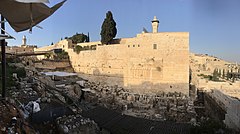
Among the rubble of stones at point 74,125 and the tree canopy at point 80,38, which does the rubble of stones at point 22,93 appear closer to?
the rubble of stones at point 74,125

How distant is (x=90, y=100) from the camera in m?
14.8

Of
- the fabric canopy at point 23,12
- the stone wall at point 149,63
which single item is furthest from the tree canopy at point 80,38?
the fabric canopy at point 23,12

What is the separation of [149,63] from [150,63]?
0.28 ft

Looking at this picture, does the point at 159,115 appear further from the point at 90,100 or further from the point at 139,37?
the point at 139,37

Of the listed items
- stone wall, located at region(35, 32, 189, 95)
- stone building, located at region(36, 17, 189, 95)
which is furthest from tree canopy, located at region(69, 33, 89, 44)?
stone wall, located at region(35, 32, 189, 95)

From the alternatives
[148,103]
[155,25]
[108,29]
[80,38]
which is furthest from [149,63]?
[80,38]

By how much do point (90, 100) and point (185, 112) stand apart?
21.4 feet

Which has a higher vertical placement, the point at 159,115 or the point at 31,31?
the point at 31,31

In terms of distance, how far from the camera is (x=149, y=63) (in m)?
16.1

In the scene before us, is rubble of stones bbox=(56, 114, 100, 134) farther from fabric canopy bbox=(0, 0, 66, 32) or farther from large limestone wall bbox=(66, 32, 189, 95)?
large limestone wall bbox=(66, 32, 189, 95)

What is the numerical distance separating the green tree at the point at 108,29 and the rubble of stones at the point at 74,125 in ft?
54.1

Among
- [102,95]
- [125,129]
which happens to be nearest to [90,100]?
[102,95]

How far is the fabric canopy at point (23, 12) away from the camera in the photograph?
337 centimetres

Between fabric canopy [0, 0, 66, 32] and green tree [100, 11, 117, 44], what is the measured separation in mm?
17069
